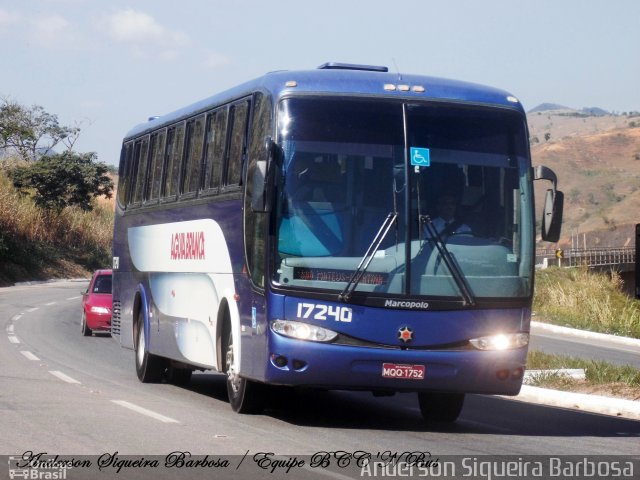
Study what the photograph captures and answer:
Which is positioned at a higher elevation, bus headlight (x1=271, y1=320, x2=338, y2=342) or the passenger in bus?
the passenger in bus

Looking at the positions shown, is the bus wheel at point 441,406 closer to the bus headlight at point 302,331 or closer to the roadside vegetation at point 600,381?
the bus headlight at point 302,331

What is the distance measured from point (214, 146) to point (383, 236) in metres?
3.46

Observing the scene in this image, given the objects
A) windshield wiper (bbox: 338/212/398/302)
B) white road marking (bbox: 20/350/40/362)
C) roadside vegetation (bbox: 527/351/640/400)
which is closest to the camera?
windshield wiper (bbox: 338/212/398/302)

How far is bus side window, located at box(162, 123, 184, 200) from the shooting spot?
15.4m

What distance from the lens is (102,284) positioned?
90.3 ft

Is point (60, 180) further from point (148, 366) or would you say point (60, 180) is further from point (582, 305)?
point (148, 366)

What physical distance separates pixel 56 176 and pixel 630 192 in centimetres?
8345

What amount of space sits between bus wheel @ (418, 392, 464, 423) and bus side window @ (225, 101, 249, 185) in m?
3.19

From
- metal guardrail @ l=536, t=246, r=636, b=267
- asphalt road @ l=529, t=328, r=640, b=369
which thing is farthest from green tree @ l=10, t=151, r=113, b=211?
asphalt road @ l=529, t=328, r=640, b=369

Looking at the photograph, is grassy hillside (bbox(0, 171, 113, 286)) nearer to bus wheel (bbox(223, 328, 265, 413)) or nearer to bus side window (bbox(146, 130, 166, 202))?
bus side window (bbox(146, 130, 166, 202))

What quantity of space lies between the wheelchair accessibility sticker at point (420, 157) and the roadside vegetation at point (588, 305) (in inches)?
1057

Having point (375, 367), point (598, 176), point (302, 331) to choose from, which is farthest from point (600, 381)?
point (598, 176)

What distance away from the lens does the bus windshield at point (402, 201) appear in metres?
11.0

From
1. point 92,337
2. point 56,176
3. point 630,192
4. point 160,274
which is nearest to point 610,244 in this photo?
point 630,192
